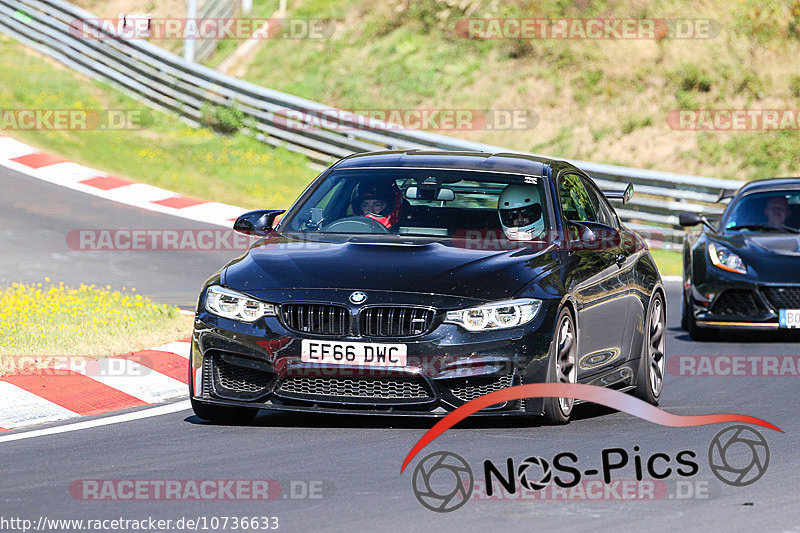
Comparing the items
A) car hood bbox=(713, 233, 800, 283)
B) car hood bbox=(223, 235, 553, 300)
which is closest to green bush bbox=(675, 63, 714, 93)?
car hood bbox=(713, 233, 800, 283)

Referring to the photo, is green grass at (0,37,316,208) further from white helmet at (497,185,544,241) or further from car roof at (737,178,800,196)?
white helmet at (497,185,544,241)

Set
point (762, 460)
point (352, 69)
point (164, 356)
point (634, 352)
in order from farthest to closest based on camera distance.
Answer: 1. point (352, 69)
2. point (164, 356)
3. point (634, 352)
4. point (762, 460)

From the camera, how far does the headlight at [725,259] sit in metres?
13.4

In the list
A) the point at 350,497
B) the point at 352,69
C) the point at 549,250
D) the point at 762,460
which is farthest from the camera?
the point at 352,69

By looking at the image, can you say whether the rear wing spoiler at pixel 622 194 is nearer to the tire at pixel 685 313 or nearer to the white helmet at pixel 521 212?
the white helmet at pixel 521 212

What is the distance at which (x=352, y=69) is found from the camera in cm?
3116

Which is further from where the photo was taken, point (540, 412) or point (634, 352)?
point (634, 352)

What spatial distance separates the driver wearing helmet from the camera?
29.6 ft

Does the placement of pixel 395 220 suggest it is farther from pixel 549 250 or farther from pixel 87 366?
pixel 87 366

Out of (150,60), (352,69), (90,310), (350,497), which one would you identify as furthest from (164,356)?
(352,69)

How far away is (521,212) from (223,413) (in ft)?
6.94

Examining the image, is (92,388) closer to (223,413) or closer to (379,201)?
(223,413)

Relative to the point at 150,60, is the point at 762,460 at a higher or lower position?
lower

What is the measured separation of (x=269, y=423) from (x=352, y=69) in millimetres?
23383
